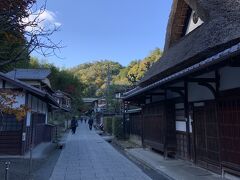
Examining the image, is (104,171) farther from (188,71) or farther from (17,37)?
(17,37)

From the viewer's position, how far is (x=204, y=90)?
37.4 ft

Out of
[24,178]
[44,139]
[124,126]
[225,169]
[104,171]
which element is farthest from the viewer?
[124,126]

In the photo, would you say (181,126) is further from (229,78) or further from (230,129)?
(229,78)

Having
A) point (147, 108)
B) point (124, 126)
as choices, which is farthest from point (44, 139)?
point (147, 108)

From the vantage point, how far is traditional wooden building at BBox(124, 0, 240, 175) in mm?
8977

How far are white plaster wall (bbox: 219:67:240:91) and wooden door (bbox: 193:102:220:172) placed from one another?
3.14 feet

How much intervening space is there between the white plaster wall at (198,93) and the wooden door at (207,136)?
26cm

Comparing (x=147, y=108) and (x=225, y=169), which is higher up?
(x=147, y=108)

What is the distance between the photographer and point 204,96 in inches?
449

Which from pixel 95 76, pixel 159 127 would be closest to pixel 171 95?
pixel 159 127

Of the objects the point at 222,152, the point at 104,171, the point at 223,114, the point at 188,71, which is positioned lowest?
the point at 104,171

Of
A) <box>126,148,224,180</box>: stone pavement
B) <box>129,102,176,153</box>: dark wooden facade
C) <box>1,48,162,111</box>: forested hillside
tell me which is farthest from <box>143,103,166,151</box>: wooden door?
<box>1,48,162,111</box>: forested hillside

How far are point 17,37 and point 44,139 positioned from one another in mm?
20969

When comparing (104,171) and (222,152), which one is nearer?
(222,152)
